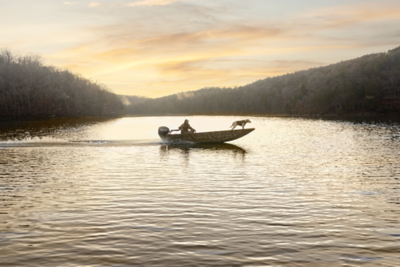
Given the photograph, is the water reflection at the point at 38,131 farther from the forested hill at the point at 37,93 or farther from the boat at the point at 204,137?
the forested hill at the point at 37,93

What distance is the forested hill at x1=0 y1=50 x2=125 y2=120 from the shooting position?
117 metres

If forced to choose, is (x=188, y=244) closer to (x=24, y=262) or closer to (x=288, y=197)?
(x=24, y=262)

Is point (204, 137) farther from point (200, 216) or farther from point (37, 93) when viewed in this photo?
point (37, 93)

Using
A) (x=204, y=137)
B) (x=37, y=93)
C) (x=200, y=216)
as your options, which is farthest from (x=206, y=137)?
(x=37, y=93)

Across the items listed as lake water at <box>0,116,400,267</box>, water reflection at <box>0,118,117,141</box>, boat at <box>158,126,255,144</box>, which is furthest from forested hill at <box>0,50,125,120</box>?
lake water at <box>0,116,400,267</box>

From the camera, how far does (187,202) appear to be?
12.1 meters

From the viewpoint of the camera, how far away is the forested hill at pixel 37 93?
385 ft

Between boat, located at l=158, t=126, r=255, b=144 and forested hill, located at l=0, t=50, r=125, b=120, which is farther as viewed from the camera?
forested hill, located at l=0, t=50, r=125, b=120

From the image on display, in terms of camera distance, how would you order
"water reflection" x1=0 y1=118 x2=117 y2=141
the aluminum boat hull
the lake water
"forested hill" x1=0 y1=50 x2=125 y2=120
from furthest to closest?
"forested hill" x1=0 y1=50 x2=125 y2=120 < "water reflection" x1=0 y1=118 x2=117 y2=141 < the aluminum boat hull < the lake water

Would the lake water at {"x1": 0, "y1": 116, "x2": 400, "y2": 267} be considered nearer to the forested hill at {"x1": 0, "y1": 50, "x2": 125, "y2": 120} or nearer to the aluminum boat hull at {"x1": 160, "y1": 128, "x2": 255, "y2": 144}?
the aluminum boat hull at {"x1": 160, "y1": 128, "x2": 255, "y2": 144}

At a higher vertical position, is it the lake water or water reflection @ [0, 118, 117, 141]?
water reflection @ [0, 118, 117, 141]

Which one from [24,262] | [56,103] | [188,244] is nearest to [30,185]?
[24,262]

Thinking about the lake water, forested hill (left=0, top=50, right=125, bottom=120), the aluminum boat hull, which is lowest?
the lake water

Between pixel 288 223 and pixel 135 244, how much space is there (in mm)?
4154
